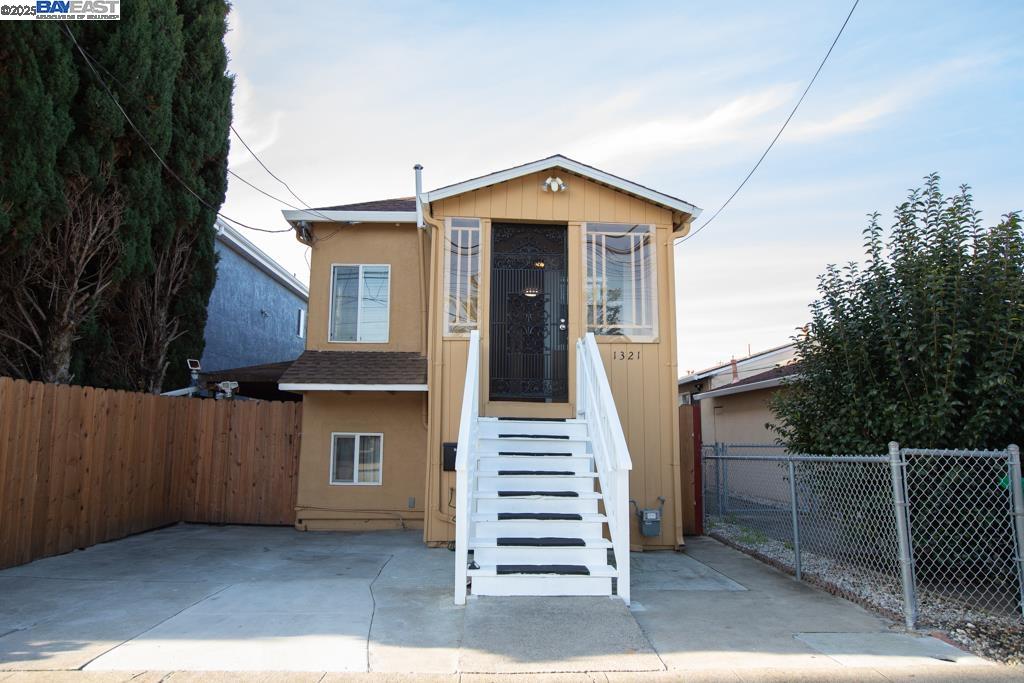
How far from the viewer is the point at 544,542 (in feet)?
19.8

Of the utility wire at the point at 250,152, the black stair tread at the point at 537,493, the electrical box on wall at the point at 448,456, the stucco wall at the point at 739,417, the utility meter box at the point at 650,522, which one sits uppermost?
the utility wire at the point at 250,152

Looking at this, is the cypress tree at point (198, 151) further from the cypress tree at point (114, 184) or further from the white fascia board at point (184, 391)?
the white fascia board at point (184, 391)

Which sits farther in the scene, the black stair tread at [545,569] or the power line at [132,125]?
the power line at [132,125]

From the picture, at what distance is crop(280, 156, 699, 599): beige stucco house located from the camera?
22.7 ft

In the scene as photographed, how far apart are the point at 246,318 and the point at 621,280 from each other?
33.6ft

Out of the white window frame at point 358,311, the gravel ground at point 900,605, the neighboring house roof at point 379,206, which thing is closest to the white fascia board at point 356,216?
the neighboring house roof at point 379,206

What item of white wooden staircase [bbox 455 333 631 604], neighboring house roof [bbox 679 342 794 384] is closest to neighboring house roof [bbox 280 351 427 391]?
white wooden staircase [bbox 455 333 631 604]

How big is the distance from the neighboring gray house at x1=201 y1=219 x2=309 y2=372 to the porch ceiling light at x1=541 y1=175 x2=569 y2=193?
24.6ft

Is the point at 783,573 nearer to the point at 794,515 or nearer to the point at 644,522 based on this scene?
the point at 794,515

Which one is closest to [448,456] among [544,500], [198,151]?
[544,500]

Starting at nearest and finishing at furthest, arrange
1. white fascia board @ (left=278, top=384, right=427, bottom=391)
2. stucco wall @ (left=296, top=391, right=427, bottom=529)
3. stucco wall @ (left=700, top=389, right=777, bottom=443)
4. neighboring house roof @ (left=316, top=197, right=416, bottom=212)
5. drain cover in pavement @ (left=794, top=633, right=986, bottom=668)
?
drain cover in pavement @ (left=794, top=633, right=986, bottom=668)
white fascia board @ (left=278, top=384, right=427, bottom=391)
stucco wall @ (left=296, top=391, right=427, bottom=529)
neighboring house roof @ (left=316, top=197, right=416, bottom=212)
stucco wall @ (left=700, top=389, right=777, bottom=443)

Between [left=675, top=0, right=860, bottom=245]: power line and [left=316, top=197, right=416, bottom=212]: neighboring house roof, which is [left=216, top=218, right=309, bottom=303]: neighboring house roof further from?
[left=675, top=0, right=860, bottom=245]: power line

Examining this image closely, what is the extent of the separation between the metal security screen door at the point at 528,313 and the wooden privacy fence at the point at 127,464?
3.80 meters

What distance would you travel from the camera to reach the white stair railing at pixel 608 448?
560 cm
